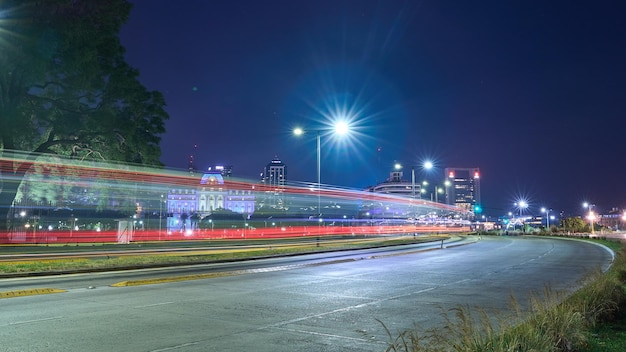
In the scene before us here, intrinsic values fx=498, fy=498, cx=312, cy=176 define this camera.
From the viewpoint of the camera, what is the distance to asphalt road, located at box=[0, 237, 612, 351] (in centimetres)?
773

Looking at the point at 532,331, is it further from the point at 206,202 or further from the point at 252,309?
the point at 206,202

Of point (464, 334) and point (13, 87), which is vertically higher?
point (13, 87)

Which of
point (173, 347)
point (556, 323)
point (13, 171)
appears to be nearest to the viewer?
point (556, 323)

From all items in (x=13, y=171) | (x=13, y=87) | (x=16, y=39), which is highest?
(x=16, y=39)

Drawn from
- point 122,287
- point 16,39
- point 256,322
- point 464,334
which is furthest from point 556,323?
point 16,39

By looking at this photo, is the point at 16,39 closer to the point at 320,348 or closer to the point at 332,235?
the point at 320,348

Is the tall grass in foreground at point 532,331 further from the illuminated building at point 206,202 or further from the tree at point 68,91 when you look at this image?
the illuminated building at point 206,202

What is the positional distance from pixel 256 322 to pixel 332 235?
2056 inches

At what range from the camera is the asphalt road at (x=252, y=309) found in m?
7.73

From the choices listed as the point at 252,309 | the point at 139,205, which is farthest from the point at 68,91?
the point at 139,205

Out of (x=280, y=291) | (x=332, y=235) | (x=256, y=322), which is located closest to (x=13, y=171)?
(x=280, y=291)

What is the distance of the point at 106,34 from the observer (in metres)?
32.5

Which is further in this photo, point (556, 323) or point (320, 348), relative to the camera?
point (320, 348)

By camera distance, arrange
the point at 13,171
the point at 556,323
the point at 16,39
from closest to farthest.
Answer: the point at 556,323 → the point at 16,39 → the point at 13,171
